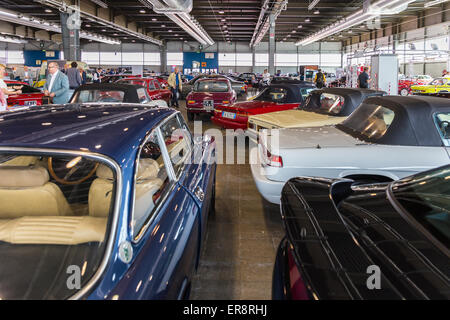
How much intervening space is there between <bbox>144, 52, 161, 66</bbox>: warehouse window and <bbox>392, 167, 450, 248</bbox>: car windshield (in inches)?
1948

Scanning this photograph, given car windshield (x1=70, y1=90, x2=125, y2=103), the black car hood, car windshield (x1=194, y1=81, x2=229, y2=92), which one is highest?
car windshield (x1=194, y1=81, x2=229, y2=92)

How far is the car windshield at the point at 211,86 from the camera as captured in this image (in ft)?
38.7

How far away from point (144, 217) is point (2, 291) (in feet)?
2.25

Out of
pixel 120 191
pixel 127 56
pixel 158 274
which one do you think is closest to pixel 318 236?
pixel 158 274

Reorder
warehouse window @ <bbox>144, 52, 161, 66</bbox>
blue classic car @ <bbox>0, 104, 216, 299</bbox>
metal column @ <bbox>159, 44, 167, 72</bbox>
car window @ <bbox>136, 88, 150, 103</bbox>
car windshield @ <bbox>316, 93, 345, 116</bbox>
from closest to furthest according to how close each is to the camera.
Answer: blue classic car @ <bbox>0, 104, 216, 299</bbox>
car windshield @ <bbox>316, 93, 345, 116</bbox>
car window @ <bbox>136, 88, 150, 103</bbox>
metal column @ <bbox>159, 44, 167, 72</bbox>
warehouse window @ <bbox>144, 52, 161, 66</bbox>

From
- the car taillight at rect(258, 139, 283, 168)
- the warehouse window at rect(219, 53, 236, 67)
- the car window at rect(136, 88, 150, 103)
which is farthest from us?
the warehouse window at rect(219, 53, 236, 67)

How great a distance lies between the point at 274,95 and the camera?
894 centimetres

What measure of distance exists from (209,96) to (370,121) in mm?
7460

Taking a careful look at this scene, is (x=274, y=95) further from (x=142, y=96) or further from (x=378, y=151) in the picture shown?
(x=378, y=151)

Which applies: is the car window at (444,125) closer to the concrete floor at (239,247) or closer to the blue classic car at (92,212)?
the concrete floor at (239,247)

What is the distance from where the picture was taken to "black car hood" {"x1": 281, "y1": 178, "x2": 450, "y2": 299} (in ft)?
4.77

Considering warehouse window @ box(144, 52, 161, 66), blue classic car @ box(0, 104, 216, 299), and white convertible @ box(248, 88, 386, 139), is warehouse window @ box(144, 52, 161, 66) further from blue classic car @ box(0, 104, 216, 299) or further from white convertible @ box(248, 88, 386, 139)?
blue classic car @ box(0, 104, 216, 299)

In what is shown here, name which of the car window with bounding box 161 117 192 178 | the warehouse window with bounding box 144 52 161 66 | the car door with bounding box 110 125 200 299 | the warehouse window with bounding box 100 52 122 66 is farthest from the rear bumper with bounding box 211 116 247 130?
the warehouse window with bounding box 100 52 122 66

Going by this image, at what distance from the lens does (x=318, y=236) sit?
1.88 metres
